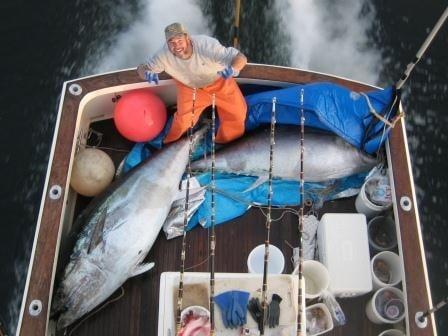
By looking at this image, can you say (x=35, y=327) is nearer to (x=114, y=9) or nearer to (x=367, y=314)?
(x=367, y=314)

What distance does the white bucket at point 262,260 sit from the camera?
359 cm

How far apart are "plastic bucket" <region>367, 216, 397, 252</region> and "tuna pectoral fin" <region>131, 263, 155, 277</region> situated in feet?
5.40

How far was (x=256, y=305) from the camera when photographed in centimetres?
271

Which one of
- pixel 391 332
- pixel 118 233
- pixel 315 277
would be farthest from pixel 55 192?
pixel 391 332

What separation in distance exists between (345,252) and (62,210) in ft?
6.59

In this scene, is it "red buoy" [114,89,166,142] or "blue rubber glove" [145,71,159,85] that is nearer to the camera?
"blue rubber glove" [145,71,159,85]

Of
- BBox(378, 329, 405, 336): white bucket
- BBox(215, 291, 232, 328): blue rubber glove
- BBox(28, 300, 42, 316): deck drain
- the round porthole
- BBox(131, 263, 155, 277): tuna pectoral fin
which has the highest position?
the round porthole

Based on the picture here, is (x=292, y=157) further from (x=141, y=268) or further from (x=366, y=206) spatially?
(x=141, y=268)

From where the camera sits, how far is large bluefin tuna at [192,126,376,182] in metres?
3.94

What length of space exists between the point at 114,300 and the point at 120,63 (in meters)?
3.21

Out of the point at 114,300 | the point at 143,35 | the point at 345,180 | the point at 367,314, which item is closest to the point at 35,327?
the point at 114,300

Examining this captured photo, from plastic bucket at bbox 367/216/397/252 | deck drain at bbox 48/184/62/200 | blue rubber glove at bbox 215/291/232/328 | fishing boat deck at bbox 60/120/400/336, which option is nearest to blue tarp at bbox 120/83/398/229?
fishing boat deck at bbox 60/120/400/336

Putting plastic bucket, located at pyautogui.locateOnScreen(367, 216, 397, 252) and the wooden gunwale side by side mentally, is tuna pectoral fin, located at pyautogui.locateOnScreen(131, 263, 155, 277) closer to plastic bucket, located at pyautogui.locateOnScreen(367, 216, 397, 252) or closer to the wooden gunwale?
the wooden gunwale

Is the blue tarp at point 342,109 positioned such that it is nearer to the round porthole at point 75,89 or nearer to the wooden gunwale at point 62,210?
the wooden gunwale at point 62,210
